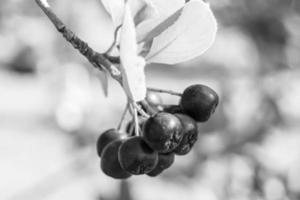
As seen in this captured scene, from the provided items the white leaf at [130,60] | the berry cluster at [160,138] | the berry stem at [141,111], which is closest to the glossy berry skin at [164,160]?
the berry cluster at [160,138]

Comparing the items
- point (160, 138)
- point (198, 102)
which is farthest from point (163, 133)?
point (198, 102)

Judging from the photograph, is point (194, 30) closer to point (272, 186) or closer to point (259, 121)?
point (272, 186)

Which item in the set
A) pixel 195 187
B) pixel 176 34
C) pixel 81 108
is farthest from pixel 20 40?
pixel 176 34

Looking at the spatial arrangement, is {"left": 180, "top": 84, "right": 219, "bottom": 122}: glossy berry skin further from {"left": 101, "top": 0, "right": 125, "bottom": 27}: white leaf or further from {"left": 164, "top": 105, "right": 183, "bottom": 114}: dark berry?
{"left": 101, "top": 0, "right": 125, "bottom": 27}: white leaf

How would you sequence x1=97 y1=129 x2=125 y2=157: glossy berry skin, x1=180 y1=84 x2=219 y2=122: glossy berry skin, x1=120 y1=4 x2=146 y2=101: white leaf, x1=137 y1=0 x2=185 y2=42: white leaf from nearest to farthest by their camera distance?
x1=120 y1=4 x2=146 y2=101: white leaf
x1=137 y1=0 x2=185 y2=42: white leaf
x1=180 y1=84 x2=219 y2=122: glossy berry skin
x1=97 y1=129 x2=125 y2=157: glossy berry skin

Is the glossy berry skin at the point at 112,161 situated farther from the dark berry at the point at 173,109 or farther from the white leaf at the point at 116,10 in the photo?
the white leaf at the point at 116,10

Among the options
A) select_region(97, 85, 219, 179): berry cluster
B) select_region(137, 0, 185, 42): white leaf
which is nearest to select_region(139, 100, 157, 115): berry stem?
select_region(97, 85, 219, 179): berry cluster
